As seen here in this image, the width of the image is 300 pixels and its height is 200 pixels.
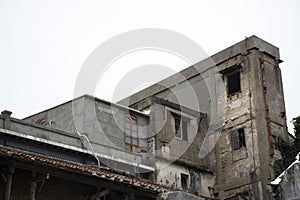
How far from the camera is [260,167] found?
28.8 m

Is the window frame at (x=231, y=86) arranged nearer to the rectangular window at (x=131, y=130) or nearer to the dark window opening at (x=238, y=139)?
the dark window opening at (x=238, y=139)

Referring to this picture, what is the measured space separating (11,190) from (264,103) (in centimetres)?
1510

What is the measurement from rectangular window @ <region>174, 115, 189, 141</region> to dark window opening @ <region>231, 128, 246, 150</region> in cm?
235

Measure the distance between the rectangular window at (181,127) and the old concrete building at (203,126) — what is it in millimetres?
52

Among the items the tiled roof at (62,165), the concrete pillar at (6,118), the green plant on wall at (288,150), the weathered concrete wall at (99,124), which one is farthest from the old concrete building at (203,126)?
the tiled roof at (62,165)

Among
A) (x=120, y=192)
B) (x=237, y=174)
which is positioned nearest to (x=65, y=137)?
(x=120, y=192)

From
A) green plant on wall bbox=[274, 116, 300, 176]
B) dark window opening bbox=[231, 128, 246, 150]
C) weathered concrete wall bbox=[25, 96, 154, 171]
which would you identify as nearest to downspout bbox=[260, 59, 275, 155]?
green plant on wall bbox=[274, 116, 300, 176]

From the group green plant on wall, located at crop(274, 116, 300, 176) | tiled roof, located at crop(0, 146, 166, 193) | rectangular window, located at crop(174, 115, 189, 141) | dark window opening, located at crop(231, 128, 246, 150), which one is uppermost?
rectangular window, located at crop(174, 115, 189, 141)

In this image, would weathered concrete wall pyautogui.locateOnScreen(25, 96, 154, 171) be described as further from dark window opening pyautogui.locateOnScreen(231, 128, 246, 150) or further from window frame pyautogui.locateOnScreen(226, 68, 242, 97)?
window frame pyautogui.locateOnScreen(226, 68, 242, 97)

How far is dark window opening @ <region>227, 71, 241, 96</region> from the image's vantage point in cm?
3128

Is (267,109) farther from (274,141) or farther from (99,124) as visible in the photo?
→ (99,124)

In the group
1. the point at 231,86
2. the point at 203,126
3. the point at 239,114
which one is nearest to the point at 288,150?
the point at 239,114

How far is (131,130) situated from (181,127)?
10.2 ft

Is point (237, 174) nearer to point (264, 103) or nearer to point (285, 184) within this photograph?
point (264, 103)
